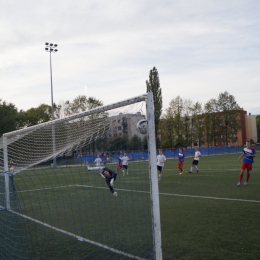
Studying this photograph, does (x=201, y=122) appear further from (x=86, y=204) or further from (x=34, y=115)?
(x=86, y=204)

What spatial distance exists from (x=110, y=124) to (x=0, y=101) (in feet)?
155

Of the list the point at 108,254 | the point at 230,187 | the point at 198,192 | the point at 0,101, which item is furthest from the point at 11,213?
the point at 0,101

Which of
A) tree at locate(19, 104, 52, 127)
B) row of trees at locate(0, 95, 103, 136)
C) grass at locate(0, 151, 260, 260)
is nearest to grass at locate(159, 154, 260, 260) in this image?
grass at locate(0, 151, 260, 260)

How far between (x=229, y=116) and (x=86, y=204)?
60140mm

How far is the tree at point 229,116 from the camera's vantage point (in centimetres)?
6644

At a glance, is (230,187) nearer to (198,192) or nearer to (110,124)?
(198,192)

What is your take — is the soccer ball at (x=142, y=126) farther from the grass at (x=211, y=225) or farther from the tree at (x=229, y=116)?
the tree at (x=229, y=116)

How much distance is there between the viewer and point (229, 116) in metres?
66.6

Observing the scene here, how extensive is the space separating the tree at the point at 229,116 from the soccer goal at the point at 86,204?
59.4 m

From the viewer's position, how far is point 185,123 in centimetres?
6512

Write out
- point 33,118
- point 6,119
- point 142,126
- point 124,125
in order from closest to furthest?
point 142,126
point 124,125
point 6,119
point 33,118

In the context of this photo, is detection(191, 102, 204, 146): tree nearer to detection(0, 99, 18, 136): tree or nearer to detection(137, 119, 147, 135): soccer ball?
detection(0, 99, 18, 136): tree

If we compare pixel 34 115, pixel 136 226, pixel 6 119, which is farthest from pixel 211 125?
pixel 136 226

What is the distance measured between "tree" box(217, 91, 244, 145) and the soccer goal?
5941cm
